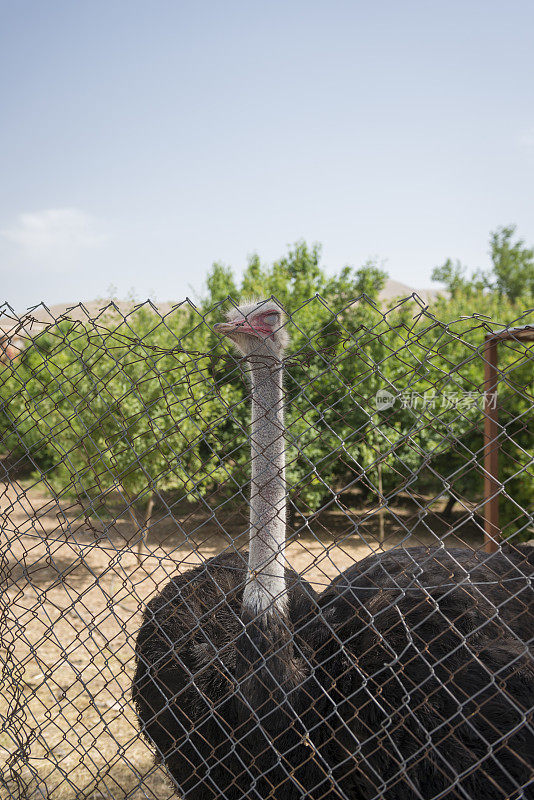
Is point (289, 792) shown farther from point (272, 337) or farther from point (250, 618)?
point (272, 337)

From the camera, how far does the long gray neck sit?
2287 mm

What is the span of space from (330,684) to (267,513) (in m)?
0.63

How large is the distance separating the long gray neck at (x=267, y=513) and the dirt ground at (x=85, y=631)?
0.11 meters

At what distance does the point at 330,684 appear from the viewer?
7.29 ft

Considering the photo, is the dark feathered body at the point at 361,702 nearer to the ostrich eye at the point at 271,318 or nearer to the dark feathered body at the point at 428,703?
the dark feathered body at the point at 428,703

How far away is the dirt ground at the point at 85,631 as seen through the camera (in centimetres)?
248

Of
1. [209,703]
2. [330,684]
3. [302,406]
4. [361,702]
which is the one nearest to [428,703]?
[361,702]

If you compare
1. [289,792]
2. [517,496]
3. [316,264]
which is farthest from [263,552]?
[316,264]

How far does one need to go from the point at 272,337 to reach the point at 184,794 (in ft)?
5.98

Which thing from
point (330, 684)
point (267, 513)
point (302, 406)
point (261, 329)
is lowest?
point (302, 406)

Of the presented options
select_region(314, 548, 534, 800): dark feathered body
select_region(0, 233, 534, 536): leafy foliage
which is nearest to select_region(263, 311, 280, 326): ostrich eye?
select_region(314, 548, 534, 800): dark feathered body

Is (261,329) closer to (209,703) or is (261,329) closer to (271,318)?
(271,318)

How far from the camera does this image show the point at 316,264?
33.9 ft

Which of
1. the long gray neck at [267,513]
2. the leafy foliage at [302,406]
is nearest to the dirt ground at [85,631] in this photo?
→ the long gray neck at [267,513]
